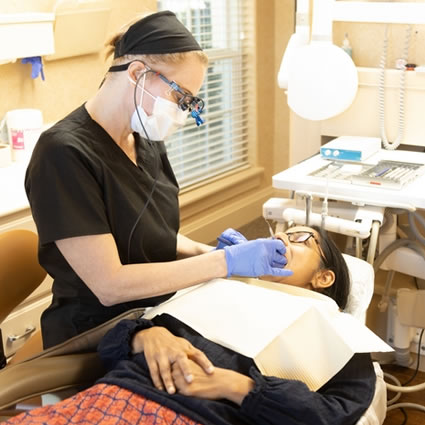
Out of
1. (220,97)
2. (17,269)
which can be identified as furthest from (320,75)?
(220,97)

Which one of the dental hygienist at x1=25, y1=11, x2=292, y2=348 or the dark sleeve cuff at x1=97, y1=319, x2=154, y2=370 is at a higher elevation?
the dental hygienist at x1=25, y1=11, x2=292, y2=348

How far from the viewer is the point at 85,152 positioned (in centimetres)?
141

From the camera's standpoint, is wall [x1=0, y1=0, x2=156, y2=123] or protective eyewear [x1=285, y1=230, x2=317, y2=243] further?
wall [x1=0, y1=0, x2=156, y2=123]

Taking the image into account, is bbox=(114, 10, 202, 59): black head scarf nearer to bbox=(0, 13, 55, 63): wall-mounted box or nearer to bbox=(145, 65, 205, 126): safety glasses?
bbox=(145, 65, 205, 126): safety glasses

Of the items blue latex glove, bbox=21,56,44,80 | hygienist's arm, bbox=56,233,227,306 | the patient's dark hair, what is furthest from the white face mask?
blue latex glove, bbox=21,56,44,80

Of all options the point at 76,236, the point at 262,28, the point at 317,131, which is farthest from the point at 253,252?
the point at 262,28

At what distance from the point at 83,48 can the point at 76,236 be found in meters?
1.53

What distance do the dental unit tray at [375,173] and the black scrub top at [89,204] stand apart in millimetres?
648

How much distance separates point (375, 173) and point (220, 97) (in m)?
1.72

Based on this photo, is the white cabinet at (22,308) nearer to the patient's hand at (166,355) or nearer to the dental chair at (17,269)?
the dental chair at (17,269)

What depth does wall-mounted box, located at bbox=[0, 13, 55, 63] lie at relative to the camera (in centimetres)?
224

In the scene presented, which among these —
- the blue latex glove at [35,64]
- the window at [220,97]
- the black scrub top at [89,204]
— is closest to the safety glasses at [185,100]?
the black scrub top at [89,204]

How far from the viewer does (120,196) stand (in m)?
1.48

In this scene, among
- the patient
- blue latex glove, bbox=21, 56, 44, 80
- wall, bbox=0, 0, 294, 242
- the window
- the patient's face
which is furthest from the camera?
the window
